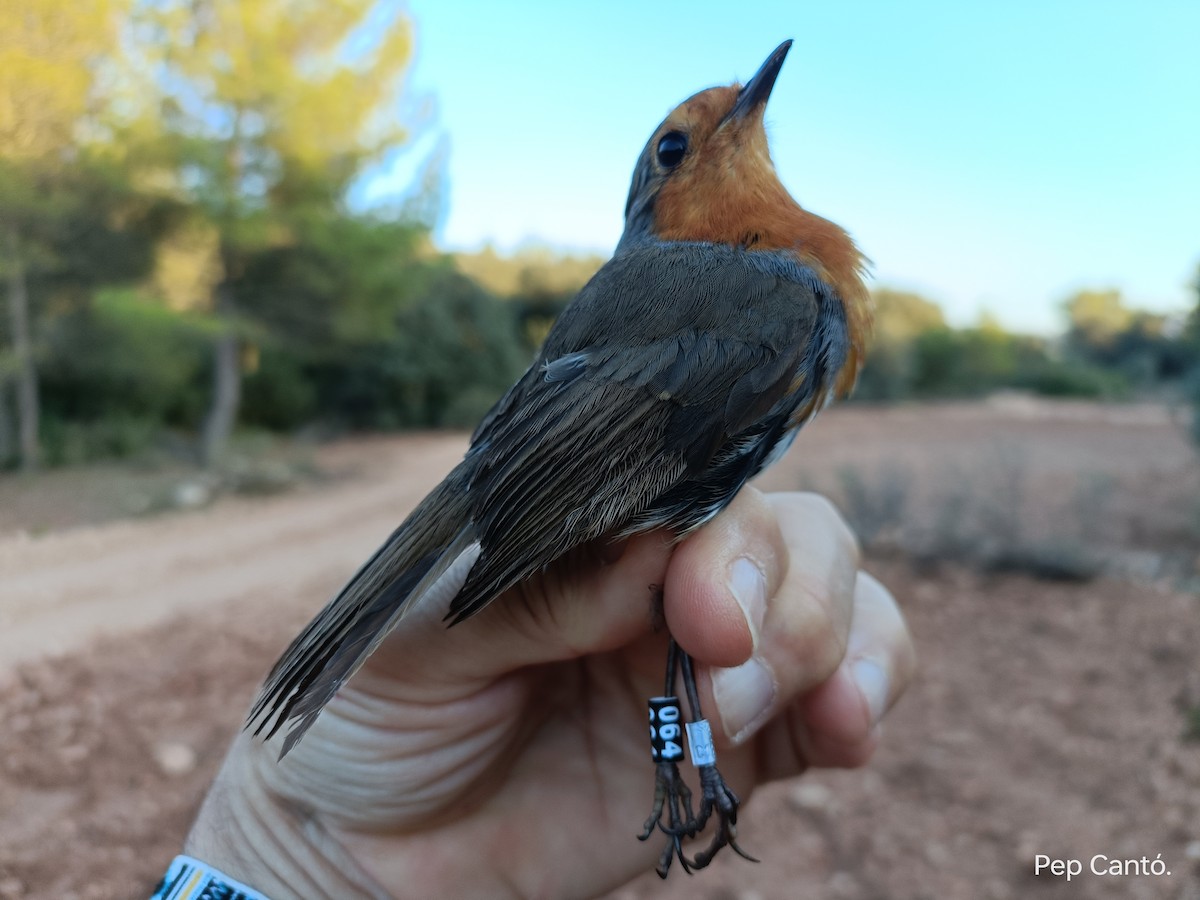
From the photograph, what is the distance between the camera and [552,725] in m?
2.18

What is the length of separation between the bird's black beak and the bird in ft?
0.76

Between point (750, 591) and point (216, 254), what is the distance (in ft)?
33.8

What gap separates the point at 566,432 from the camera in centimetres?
158

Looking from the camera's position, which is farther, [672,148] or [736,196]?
[672,148]

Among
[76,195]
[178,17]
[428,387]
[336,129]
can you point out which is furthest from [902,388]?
[76,195]

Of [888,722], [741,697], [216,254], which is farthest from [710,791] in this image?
[216,254]

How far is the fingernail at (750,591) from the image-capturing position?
160 centimetres

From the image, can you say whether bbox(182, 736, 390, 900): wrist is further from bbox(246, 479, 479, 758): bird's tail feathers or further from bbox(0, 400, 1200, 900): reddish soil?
bbox(0, 400, 1200, 900): reddish soil

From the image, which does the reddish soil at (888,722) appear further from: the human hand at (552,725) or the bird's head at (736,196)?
the bird's head at (736,196)

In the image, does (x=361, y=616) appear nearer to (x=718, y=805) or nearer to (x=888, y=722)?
(x=718, y=805)

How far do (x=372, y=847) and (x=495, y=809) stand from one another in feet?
1.06

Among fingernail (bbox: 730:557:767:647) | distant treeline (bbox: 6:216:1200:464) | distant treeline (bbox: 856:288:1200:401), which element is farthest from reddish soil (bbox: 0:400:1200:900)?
distant treeline (bbox: 856:288:1200:401)

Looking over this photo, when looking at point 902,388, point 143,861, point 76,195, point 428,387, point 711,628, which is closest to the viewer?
point 711,628

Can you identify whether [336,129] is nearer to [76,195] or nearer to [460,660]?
[76,195]
